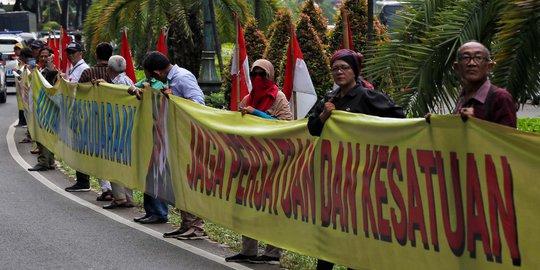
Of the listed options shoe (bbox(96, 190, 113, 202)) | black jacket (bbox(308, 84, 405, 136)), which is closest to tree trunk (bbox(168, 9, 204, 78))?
shoe (bbox(96, 190, 113, 202))

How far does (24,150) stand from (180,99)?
372 inches

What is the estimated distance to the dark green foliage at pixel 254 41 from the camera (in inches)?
907

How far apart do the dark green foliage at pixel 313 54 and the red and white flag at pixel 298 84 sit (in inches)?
372

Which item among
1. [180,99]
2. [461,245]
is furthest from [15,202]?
[461,245]

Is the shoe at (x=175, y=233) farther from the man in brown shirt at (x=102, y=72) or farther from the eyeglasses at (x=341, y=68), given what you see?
the eyeglasses at (x=341, y=68)

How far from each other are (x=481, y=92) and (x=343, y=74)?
115cm

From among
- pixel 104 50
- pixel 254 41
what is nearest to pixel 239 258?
pixel 104 50

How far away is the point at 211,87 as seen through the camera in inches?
1004

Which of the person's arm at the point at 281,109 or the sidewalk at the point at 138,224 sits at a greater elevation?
the person's arm at the point at 281,109

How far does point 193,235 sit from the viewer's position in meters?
10.2

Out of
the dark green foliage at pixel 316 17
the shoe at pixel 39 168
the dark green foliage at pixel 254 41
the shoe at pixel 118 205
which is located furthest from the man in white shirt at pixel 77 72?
the dark green foliage at pixel 254 41

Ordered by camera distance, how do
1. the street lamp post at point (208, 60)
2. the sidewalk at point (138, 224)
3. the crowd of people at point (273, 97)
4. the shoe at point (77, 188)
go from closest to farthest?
the crowd of people at point (273, 97) → the sidewalk at point (138, 224) → the shoe at point (77, 188) → the street lamp post at point (208, 60)

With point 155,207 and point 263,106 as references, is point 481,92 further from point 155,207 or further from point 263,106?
point 155,207

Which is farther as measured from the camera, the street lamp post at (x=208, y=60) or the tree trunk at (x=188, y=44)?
the tree trunk at (x=188, y=44)
